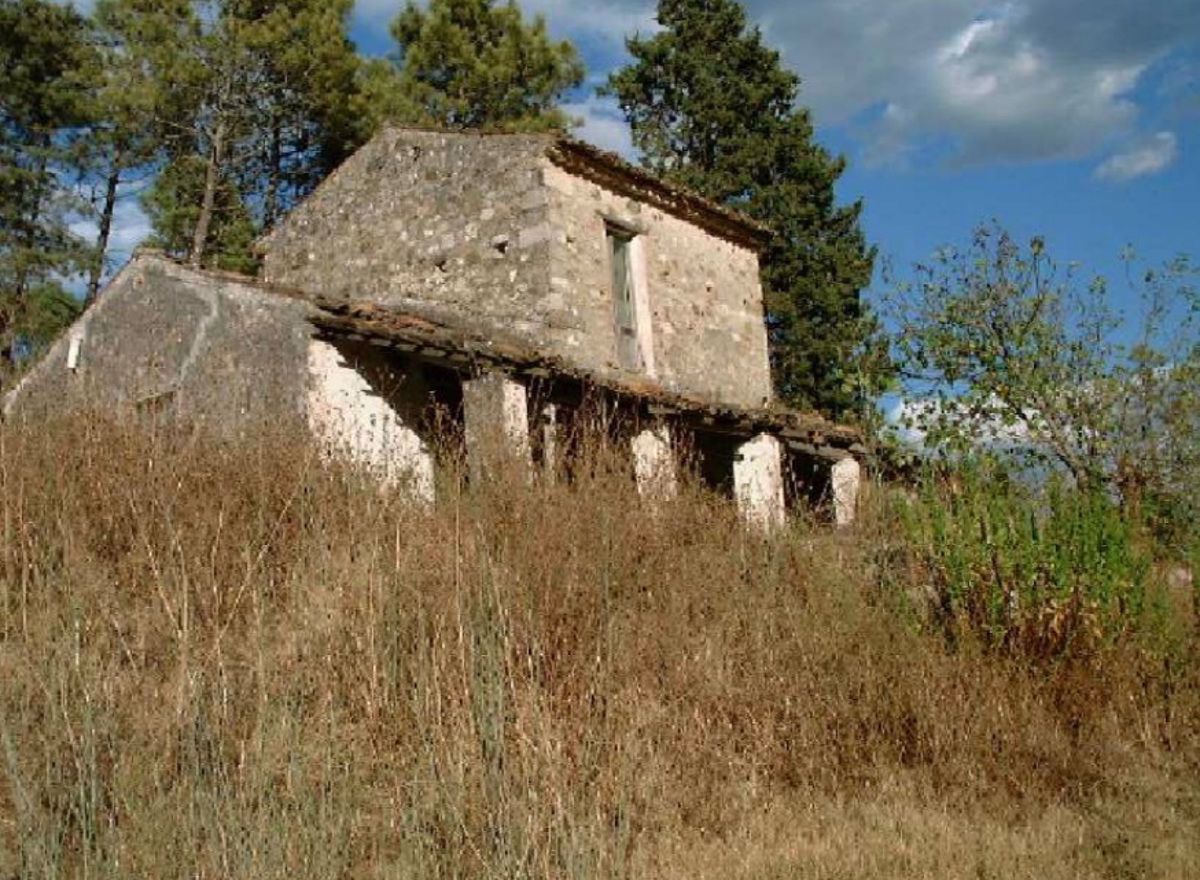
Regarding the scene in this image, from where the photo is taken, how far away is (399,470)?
7047 millimetres

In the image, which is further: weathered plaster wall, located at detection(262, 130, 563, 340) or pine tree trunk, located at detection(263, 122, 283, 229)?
pine tree trunk, located at detection(263, 122, 283, 229)

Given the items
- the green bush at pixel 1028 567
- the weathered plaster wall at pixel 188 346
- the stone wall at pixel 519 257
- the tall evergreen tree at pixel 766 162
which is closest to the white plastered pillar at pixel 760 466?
the stone wall at pixel 519 257

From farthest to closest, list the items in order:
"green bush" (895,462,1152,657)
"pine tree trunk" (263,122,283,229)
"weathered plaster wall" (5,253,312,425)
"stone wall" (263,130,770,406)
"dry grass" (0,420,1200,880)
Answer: "pine tree trunk" (263,122,283,229)
"stone wall" (263,130,770,406)
"weathered plaster wall" (5,253,312,425)
"green bush" (895,462,1152,657)
"dry grass" (0,420,1200,880)

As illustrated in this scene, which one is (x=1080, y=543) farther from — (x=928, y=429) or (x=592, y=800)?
(x=928, y=429)

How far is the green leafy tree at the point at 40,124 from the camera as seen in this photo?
1856 centimetres

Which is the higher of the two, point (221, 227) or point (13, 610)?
point (221, 227)

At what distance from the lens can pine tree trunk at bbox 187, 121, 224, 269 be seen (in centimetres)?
1852

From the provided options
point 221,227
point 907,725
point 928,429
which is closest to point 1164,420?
point 928,429

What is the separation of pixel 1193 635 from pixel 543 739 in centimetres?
422

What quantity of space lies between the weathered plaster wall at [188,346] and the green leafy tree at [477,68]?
1065 cm

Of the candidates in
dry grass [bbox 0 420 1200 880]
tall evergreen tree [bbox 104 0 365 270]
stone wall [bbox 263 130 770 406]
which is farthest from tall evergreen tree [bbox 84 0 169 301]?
dry grass [bbox 0 420 1200 880]

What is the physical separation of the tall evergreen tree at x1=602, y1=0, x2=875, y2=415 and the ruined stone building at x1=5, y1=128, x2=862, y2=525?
18.9ft

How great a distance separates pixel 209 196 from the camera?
61.6ft

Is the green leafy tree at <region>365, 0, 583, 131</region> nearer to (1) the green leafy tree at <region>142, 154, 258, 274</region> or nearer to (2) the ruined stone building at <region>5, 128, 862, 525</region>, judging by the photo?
(1) the green leafy tree at <region>142, 154, 258, 274</region>
